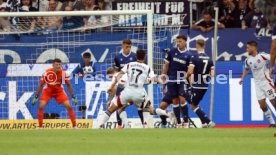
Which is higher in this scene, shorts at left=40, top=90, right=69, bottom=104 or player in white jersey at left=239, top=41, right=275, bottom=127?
player in white jersey at left=239, top=41, right=275, bottom=127

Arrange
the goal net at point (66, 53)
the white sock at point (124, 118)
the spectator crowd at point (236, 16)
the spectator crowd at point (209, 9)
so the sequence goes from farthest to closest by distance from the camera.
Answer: the spectator crowd at point (209, 9) → the spectator crowd at point (236, 16) → the goal net at point (66, 53) → the white sock at point (124, 118)

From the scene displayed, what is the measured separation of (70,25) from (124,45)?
3.24 metres

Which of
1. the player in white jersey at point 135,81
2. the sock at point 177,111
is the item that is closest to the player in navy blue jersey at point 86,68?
the sock at point 177,111

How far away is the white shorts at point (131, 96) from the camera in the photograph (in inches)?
898

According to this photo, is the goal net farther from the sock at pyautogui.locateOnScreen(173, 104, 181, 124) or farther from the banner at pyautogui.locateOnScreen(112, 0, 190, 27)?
the sock at pyautogui.locateOnScreen(173, 104, 181, 124)

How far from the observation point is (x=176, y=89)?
2480 cm

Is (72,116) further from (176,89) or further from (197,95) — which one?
(197,95)

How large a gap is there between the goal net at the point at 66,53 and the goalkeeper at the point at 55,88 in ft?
4.30

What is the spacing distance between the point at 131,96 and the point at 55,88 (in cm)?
366

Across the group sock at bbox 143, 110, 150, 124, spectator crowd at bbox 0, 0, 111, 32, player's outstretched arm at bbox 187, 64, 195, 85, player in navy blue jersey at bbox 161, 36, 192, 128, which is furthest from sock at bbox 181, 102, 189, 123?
spectator crowd at bbox 0, 0, 111, 32

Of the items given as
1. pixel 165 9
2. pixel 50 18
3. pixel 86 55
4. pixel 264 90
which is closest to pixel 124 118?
pixel 86 55

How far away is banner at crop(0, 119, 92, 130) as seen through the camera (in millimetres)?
26688

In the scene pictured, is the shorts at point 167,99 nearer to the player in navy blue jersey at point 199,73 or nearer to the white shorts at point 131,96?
the player in navy blue jersey at point 199,73

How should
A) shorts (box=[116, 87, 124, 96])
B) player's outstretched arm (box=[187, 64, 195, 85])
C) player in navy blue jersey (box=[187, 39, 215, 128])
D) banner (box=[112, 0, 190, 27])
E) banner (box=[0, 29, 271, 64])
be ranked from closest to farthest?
player's outstretched arm (box=[187, 64, 195, 85]), player in navy blue jersey (box=[187, 39, 215, 128]), shorts (box=[116, 87, 124, 96]), banner (box=[0, 29, 271, 64]), banner (box=[112, 0, 190, 27])
